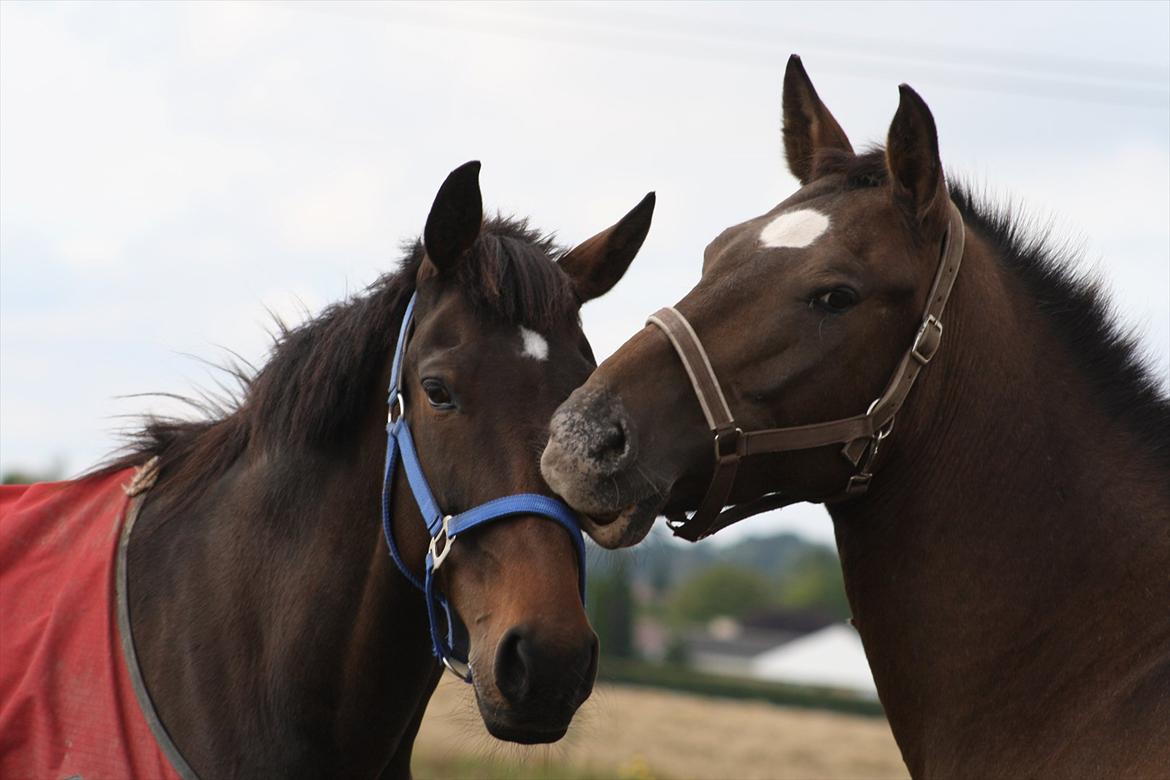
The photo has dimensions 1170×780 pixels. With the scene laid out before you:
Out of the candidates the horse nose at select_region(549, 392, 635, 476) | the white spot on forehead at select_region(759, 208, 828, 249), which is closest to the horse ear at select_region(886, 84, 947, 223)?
the white spot on forehead at select_region(759, 208, 828, 249)

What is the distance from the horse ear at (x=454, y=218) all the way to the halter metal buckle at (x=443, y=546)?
0.95 meters

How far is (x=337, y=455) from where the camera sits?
438 centimetres

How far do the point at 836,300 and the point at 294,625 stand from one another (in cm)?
211

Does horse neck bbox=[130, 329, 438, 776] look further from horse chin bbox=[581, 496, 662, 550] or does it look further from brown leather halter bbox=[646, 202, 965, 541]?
brown leather halter bbox=[646, 202, 965, 541]

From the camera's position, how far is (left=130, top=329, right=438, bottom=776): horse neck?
4.13m

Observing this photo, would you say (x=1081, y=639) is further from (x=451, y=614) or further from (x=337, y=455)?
(x=337, y=455)

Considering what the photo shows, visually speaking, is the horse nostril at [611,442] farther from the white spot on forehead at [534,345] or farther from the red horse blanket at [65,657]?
the red horse blanket at [65,657]

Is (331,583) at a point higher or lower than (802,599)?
higher

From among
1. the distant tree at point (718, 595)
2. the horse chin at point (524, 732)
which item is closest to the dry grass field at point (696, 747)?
the horse chin at point (524, 732)

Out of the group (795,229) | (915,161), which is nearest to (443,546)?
(795,229)

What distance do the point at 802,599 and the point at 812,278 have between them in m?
113

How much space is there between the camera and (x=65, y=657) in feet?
13.9

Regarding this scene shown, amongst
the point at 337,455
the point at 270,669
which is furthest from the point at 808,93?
the point at 270,669

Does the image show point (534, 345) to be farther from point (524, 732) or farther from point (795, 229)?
point (524, 732)
